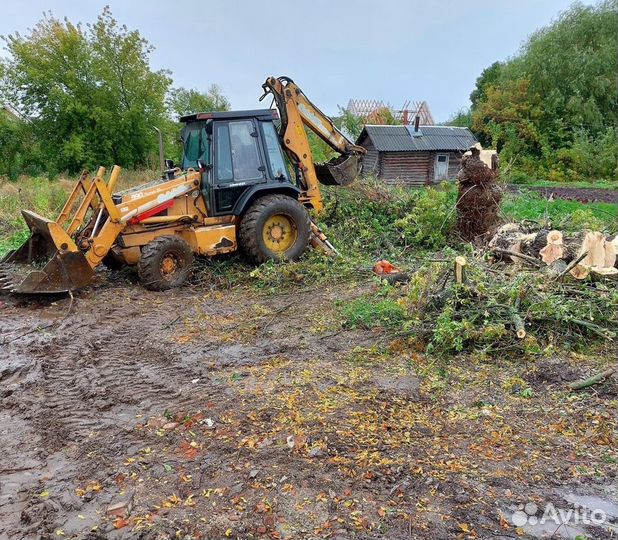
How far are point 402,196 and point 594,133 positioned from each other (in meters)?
21.9

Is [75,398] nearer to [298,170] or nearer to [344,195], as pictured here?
[298,170]

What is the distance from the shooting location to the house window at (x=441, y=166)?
2367 cm

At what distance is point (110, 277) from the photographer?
25.0ft

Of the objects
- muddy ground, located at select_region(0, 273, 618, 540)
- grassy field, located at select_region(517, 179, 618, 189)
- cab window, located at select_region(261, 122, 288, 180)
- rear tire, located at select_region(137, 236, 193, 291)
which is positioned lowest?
muddy ground, located at select_region(0, 273, 618, 540)

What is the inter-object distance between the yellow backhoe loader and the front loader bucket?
4.0 inches

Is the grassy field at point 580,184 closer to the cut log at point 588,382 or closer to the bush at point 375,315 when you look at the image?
the bush at point 375,315

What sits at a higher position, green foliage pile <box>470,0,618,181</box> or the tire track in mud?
green foliage pile <box>470,0,618,181</box>

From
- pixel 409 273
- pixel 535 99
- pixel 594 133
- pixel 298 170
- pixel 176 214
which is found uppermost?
pixel 535 99

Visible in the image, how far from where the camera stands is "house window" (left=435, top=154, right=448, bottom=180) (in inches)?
932

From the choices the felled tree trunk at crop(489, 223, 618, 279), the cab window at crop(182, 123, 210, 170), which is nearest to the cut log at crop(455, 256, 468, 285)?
the felled tree trunk at crop(489, 223, 618, 279)

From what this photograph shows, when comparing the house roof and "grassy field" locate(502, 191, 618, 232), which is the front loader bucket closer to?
"grassy field" locate(502, 191, 618, 232)

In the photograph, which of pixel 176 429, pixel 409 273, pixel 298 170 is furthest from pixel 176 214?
pixel 176 429

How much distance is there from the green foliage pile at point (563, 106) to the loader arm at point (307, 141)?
1869 cm

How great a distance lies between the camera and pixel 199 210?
7.58 m
